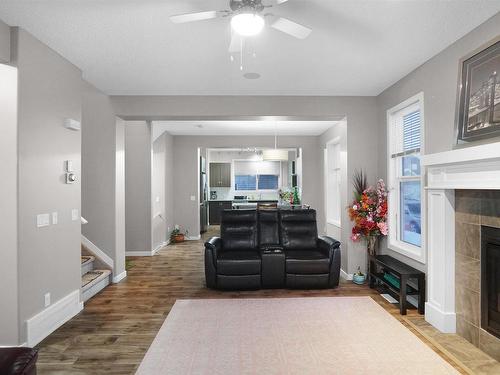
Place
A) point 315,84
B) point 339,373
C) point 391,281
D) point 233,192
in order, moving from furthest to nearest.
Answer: point 233,192, point 315,84, point 391,281, point 339,373

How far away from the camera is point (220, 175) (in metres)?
11.2

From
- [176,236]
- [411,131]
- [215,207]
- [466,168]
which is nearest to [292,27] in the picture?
[466,168]

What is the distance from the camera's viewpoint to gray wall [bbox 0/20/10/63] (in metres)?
2.53

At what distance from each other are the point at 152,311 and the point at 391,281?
112 inches

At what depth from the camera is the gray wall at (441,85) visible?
266 centimetres

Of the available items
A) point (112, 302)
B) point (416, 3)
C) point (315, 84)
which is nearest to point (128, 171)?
point (112, 302)

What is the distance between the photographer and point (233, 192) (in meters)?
11.5

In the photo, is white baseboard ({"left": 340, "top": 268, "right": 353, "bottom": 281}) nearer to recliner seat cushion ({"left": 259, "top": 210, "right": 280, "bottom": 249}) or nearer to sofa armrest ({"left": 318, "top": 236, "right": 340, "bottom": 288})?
sofa armrest ({"left": 318, "top": 236, "right": 340, "bottom": 288})

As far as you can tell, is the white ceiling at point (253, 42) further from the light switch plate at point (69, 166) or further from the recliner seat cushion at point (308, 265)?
the recliner seat cushion at point (308, 265)

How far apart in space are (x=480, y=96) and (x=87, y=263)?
195 inches

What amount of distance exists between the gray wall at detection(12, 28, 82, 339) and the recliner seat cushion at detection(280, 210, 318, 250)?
2.85 metres

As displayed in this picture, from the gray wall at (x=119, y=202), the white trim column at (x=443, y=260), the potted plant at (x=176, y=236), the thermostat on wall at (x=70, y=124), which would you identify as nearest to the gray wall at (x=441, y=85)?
the white trim column at (x=443, y=260)

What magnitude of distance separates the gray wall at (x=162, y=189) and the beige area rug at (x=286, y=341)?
3.39m

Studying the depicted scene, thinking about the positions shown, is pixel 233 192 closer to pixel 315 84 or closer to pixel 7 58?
pixel 315 84
